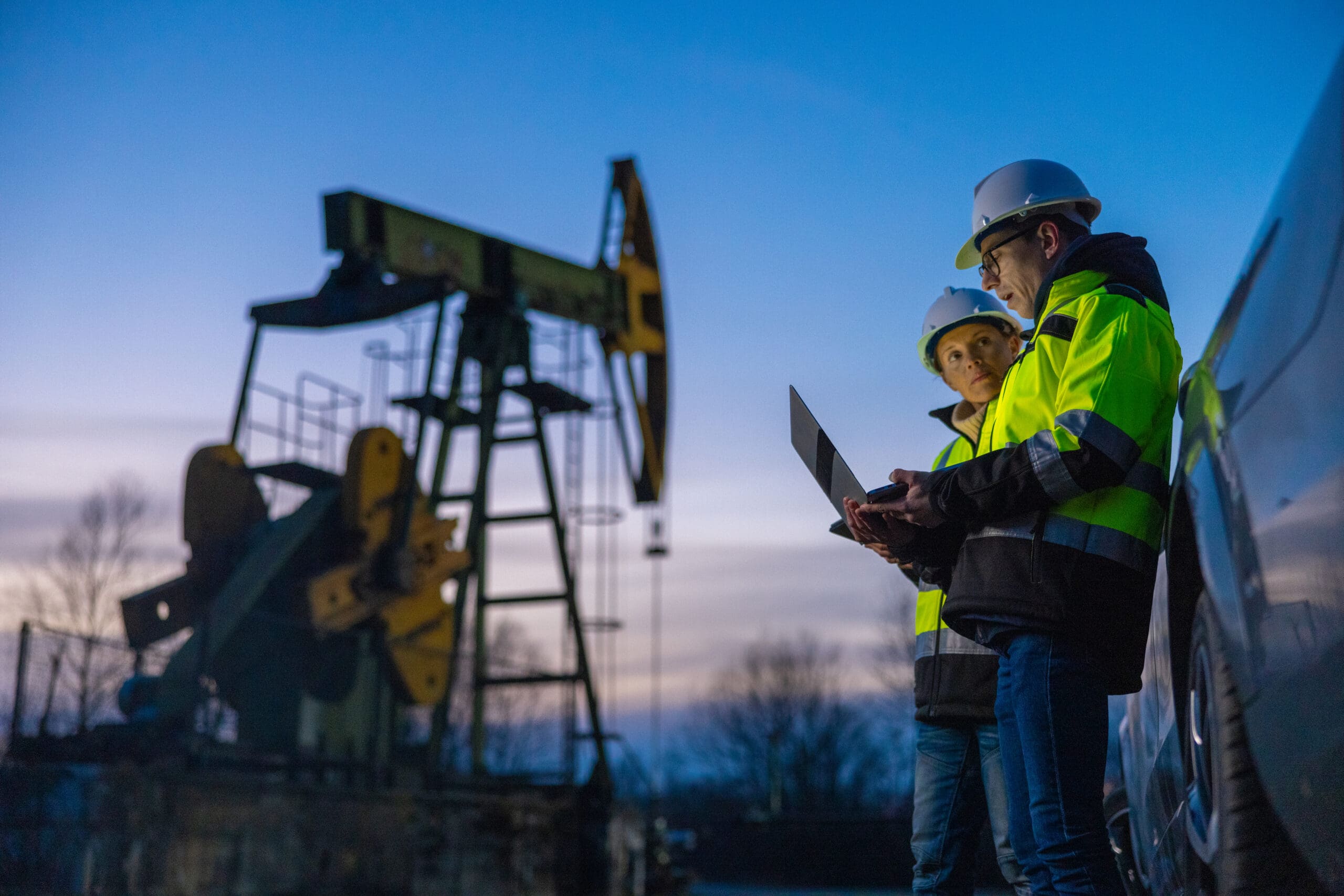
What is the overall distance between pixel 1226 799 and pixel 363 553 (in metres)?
10.7

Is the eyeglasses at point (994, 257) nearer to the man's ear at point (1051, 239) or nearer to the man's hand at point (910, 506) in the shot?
the man's ear at point (1051, 239)

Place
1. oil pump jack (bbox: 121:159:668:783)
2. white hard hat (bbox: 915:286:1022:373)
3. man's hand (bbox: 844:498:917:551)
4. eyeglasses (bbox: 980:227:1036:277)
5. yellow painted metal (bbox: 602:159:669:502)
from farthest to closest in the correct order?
yellow painted metal (bbox: 602:159:669:502)
oil pump jack (bbox: 121:159:668:783)
white hard hat (bbox: 915:286:1022:373)
eyeglasses (bbox: 980:227:1036:277)
man's hand (bbox: 844:498:917:551)

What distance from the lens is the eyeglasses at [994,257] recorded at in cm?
274

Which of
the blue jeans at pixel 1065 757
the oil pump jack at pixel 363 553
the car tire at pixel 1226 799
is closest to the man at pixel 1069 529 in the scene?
the blue jeans at pixel 1065 757

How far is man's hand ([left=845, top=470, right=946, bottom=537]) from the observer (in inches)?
98.6

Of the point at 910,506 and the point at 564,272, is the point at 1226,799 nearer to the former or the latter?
the point at 910,506

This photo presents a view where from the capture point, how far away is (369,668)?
12281 mm

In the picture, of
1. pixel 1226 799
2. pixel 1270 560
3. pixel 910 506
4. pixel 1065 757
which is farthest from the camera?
pixel 910 506

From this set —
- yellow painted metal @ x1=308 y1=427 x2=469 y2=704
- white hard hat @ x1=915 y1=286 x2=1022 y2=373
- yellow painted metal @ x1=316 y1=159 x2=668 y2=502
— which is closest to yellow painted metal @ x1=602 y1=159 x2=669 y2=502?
yellow painted metal @ x1=316 y1=159 x2=668 y2=502

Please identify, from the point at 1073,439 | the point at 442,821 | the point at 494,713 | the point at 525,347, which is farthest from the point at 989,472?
the point at 494,713

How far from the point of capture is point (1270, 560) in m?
1.71

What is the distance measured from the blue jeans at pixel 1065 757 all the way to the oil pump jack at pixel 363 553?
8.05 meters

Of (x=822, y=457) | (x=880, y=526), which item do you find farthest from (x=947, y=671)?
(x=822, y=457)

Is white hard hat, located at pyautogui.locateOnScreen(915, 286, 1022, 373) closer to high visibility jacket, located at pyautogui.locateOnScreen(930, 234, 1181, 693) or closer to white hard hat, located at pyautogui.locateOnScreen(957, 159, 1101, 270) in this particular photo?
Answer: white hard hat, located at pyautogui.locateOnScreen(957, 159, 1101, 270)
